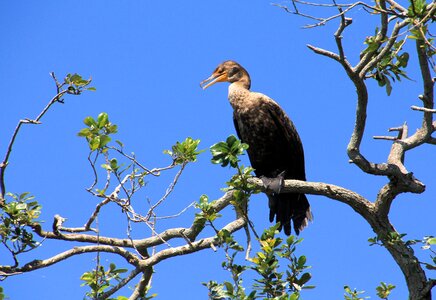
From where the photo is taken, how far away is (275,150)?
21.1ft

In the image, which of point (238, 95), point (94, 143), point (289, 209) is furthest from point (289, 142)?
point (94, 143)

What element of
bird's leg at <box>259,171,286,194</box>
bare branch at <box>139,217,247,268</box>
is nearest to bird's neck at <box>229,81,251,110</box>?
bird's leg at <box>259,171,286,194</box>

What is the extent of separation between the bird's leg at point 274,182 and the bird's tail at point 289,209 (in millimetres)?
206

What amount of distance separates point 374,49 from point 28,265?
8.42 ft

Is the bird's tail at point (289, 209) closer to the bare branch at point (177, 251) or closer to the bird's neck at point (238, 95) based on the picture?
the bird's neck at point (238, 95)

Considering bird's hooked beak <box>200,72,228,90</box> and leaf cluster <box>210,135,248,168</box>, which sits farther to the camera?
bird's hooked beak <box>200,72,228,90</box>

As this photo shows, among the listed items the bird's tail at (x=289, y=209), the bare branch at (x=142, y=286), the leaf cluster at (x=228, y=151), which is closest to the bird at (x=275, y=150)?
the bird's tail at (x=289, y=209)

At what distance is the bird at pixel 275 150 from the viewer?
20.7 feet

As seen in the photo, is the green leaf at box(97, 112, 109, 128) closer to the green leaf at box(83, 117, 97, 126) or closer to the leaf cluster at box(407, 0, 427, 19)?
the green leaf at box(83, 117, 97, 126)

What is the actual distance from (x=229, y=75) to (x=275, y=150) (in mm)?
1246

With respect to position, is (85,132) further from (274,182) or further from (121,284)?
(274,182)

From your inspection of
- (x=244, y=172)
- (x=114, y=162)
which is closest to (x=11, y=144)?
(x=114, y=162)

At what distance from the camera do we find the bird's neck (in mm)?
6672

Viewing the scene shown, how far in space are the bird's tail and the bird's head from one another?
1.32 m
